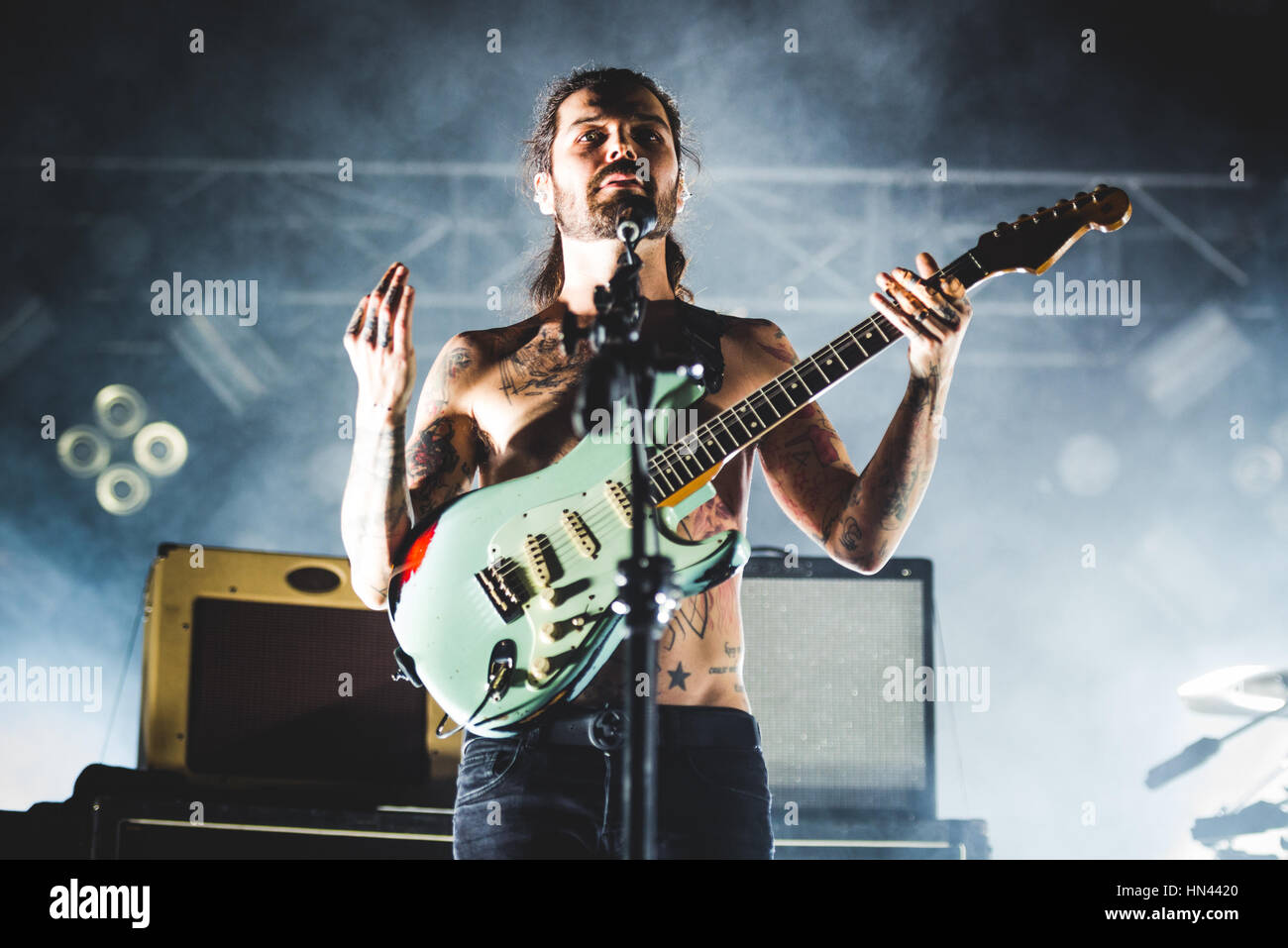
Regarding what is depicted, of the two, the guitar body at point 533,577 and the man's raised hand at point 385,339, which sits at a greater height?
the man's raised hand at point 385,339

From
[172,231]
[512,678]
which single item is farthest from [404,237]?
[512,678]

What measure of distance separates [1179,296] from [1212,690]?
2.18 meters

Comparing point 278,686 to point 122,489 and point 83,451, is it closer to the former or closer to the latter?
point 122,489

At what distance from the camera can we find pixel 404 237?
5312 millimetres

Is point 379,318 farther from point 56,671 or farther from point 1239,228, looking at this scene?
point 1239,228

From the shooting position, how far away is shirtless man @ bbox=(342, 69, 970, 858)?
2.11m

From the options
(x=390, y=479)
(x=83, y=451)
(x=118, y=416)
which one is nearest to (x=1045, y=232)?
(x=390, y=479)

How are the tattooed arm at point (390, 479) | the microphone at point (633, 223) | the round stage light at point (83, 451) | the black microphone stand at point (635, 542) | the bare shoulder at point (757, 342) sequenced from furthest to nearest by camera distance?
the round stage light at point (83, 451) < the bare shoulder at point (757, 342) < the tattooed arm at point (390, 479) < the microphone at point (633, 223) < the black microphone stand at point (635, 542)

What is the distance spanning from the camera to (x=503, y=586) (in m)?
2.26

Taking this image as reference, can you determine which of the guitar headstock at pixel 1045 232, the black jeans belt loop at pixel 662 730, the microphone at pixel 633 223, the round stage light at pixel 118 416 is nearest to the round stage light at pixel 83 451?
the round stage light at pixel 118 416

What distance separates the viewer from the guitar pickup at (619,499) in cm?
230

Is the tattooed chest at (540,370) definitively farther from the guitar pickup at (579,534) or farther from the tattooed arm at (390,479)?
the guitar pickup at (579,534)

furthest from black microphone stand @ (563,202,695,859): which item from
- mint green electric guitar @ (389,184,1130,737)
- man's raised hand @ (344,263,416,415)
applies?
man's raised hand @ (344,263,416,415)

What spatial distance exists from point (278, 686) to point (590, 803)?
1.53 m
